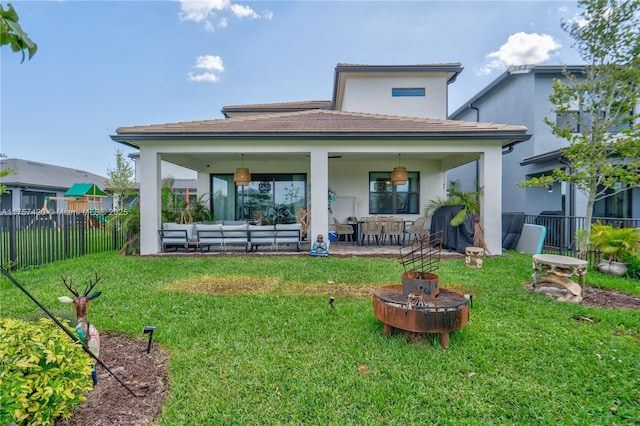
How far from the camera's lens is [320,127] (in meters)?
9.22

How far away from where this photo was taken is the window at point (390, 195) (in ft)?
41.9

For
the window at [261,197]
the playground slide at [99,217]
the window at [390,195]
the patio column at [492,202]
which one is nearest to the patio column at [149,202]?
the playground slide at [99,217]

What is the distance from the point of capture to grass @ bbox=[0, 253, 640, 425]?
241 cm

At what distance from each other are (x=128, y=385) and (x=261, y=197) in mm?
10517

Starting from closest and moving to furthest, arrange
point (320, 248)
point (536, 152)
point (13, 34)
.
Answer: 1. point (13, 34)
2. point (320, 248)
3. point (536, 152)

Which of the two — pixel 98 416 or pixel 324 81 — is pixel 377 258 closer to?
pixel 98 416

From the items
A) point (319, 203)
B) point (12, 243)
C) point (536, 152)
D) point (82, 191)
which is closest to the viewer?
point (12, 243)

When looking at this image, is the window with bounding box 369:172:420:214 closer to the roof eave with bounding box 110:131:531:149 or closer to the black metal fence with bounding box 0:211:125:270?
the roof eave with bounding box 110:131:531:149

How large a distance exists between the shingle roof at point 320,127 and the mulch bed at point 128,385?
6.41 meters

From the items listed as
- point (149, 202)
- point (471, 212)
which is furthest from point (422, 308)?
point (149, 202)

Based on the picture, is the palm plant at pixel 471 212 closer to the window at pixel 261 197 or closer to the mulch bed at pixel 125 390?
the window at pixel 261 197

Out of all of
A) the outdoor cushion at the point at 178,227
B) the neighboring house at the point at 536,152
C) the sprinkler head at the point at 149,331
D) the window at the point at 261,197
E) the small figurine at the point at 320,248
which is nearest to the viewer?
the sprinkler head at the point at 149,331

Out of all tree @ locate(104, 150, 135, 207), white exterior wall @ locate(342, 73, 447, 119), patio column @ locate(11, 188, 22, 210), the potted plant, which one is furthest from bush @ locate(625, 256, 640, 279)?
patio column @ locate(11, 188, 22, 210)

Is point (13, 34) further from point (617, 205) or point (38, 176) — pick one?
point (38, 176)
